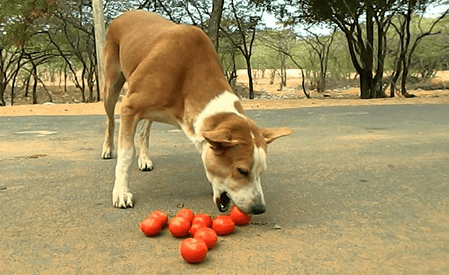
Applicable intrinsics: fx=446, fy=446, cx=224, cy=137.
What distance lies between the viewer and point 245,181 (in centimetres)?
294

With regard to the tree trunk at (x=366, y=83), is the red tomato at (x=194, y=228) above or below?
below

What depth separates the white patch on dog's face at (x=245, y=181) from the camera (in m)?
2.90

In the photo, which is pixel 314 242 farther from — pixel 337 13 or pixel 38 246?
pixel 337 13

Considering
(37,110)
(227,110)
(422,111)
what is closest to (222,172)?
(227,110)

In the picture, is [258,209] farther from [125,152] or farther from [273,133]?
[125,152]

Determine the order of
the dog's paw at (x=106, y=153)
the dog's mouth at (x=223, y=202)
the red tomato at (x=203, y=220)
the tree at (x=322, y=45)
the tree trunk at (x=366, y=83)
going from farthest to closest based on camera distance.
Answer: the tree at (x=322, y=45)
the tree trunk at (x=366, y=83)
the dog's paw at (x=106, y=153)
the dog's mouth at (x=223, y=202)
the red tomato at (x=203, y=220)

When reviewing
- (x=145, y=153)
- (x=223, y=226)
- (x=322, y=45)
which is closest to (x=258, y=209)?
(x=223, y=226)

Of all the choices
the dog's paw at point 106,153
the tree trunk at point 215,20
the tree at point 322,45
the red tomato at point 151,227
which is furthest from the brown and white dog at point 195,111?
the tree at point 322,45

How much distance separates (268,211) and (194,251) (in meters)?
1.10

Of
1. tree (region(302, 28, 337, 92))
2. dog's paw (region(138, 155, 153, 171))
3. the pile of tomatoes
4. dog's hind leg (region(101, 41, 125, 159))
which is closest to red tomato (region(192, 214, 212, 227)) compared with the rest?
the pile of tomatoes

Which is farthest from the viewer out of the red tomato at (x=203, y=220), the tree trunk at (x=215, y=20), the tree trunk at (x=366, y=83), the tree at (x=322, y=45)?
the tree at (x=322, y=45)

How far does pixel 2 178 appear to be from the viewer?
4383 millimetres

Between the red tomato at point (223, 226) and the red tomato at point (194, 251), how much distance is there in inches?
15.8

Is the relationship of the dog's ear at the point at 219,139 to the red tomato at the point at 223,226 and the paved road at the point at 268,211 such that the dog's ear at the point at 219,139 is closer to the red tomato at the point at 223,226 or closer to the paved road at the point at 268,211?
the red tomato at the point at 223,226
